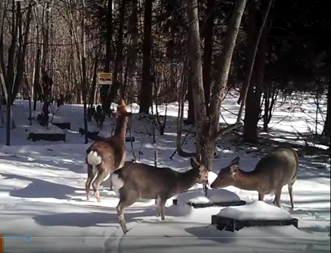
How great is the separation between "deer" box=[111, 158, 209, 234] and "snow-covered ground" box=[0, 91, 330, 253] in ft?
0.22

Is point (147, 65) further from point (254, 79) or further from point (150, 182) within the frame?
point (254, 79)

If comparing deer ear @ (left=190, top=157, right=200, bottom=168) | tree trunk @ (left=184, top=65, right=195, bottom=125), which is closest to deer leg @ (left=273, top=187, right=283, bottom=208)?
deer ear @ (left=190, top=157, right=200, bottom=168)

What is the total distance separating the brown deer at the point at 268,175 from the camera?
226 cm

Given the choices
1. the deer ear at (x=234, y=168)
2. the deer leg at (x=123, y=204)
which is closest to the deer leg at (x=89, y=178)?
the deer leg at (x=123, y=204)

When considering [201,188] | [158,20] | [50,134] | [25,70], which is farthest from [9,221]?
[25,70]

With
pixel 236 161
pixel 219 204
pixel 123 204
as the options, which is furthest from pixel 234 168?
pixel 123 204

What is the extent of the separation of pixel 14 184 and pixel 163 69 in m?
1.40

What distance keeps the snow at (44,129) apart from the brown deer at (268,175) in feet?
13.0

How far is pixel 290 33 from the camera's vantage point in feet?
6.21

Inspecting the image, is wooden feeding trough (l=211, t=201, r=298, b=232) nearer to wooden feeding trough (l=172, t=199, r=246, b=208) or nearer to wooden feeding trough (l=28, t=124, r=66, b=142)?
wooden feeding trough (l=172, t=199, r=246, b=208)

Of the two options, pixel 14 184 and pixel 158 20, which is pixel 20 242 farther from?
pixel 158 20

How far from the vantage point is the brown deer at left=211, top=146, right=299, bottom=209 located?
2258 millimetres

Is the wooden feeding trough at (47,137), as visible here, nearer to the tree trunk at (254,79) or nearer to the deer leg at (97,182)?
the deer leg at (97,182)

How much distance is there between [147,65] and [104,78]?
0.59m
